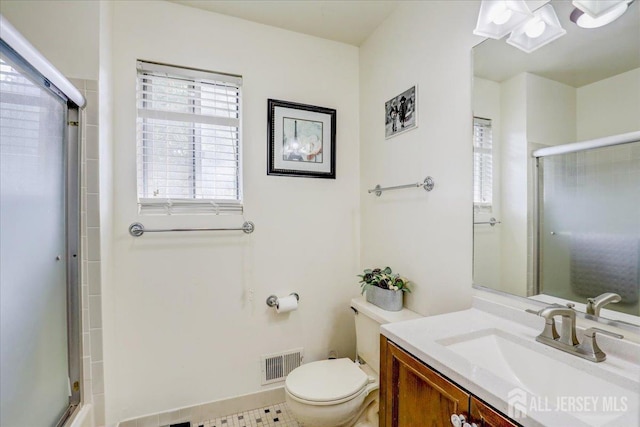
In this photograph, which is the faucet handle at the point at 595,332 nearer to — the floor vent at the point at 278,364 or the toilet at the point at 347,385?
the toilet at the point at 347,385

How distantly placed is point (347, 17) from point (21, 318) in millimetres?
2169

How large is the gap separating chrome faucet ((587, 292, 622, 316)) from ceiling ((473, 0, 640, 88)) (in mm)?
688

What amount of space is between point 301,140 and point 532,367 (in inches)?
65.3

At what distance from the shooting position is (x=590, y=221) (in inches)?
37.4

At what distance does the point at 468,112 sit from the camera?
1318 millimetres

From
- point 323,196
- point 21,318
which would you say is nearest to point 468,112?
point 323,196

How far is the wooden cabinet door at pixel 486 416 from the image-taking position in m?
0.67

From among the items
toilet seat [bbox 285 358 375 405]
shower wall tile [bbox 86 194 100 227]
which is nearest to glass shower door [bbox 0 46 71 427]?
shower wall tile [bbox 86 194 100 227]

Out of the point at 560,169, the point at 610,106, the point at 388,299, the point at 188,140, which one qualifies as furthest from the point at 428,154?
the point at 188,140

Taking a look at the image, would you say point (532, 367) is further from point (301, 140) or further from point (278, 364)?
point (301, 140)

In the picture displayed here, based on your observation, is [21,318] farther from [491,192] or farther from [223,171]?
[491,192]

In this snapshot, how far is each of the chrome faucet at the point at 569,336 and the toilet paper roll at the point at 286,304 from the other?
4.20ft

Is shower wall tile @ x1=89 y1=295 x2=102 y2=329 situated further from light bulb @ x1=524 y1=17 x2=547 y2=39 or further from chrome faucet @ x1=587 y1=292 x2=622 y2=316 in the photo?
light bulb @ x1=524 y1=17 x2=547 y2=39

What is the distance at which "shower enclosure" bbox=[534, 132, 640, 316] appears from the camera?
86cm
